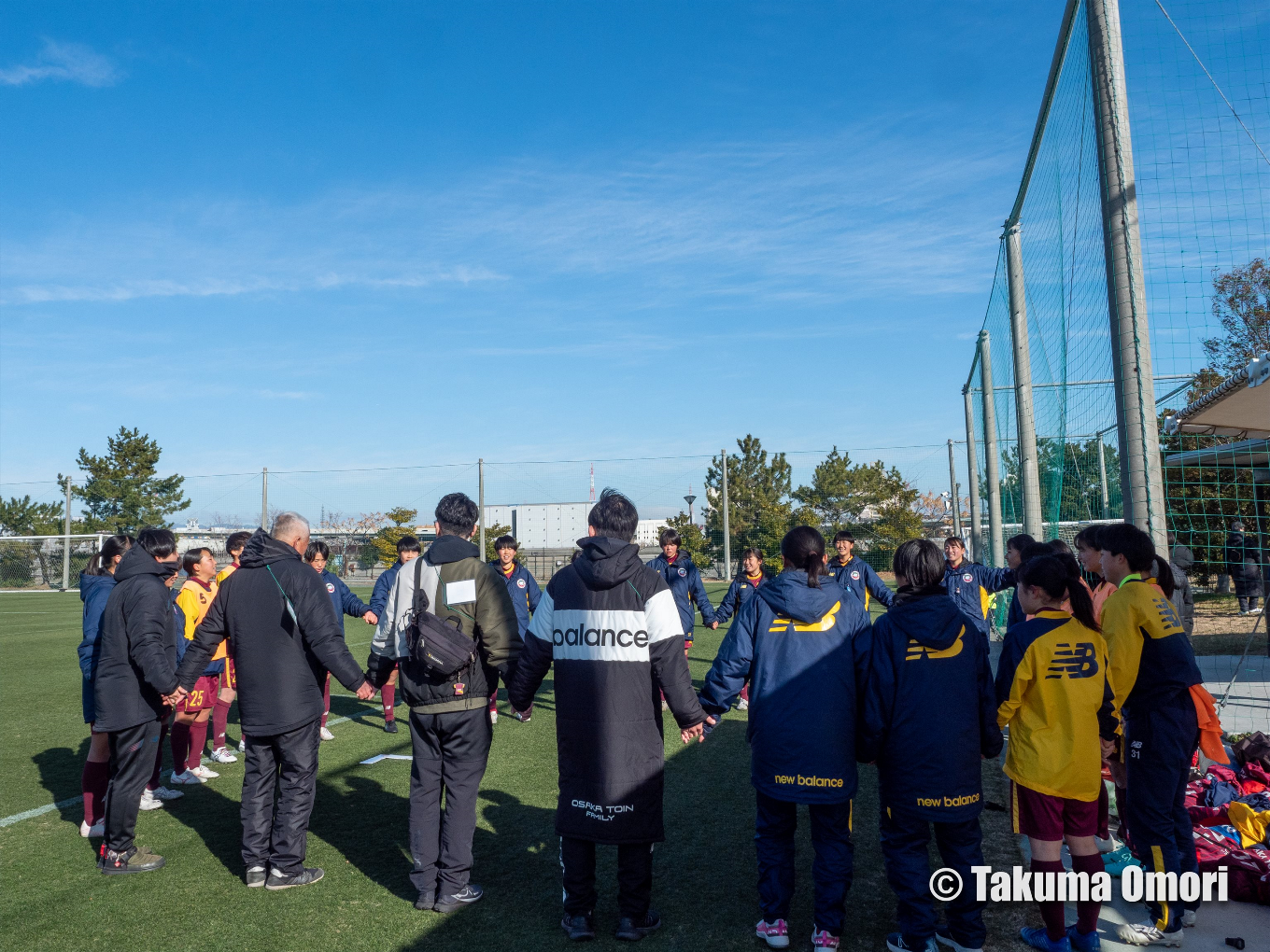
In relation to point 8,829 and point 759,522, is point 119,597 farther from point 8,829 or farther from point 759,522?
point 759,522

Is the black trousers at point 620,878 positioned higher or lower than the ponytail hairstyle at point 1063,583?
lower

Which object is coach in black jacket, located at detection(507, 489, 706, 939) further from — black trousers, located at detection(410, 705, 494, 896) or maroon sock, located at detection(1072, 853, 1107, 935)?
maroon sock, located at detection(1072, 853, 1107, 935)

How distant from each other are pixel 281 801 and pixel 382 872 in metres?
0.70

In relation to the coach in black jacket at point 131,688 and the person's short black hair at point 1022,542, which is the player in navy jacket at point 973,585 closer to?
the person's short black hair at point 1022,542

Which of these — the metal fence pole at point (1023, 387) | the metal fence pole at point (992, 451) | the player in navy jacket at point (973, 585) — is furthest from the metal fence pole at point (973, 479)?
the player in navy jacket at point (973, 585)

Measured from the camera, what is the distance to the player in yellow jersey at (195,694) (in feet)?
20.3

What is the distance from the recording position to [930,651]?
3.42 m

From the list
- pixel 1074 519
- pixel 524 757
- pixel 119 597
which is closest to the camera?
pixel 119 597

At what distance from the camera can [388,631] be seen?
14.0ft

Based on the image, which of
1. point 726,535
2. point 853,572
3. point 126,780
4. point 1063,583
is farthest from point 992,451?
point 726,535

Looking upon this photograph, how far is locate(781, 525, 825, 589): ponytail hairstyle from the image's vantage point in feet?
12.1

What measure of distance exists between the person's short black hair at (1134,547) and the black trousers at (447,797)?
10.6 ft

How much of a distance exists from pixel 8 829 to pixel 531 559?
124 ft

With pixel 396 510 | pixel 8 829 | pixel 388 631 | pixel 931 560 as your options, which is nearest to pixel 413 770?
pixel 388 631
